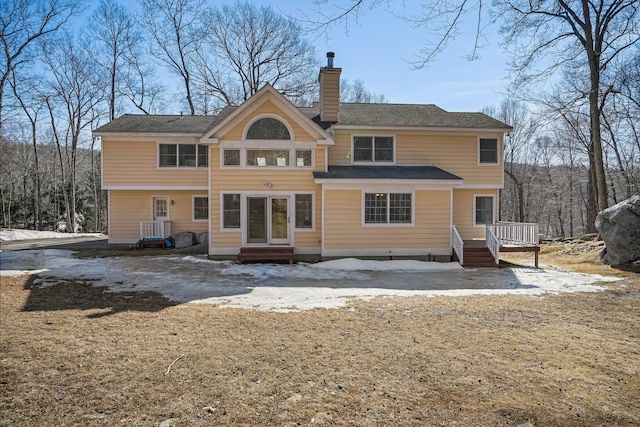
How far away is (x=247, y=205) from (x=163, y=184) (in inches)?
217

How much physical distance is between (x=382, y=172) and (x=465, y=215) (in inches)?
183

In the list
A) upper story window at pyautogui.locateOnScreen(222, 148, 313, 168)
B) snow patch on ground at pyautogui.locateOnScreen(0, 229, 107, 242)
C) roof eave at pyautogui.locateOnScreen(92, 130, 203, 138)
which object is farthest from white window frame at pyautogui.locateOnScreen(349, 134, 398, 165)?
snow patch on ground at pyautogui.locateOnScreen(0, 229, 107, 242)

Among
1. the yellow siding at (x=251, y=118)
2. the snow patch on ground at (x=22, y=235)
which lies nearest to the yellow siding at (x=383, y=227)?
the yellow siding at (x=251, y=118)

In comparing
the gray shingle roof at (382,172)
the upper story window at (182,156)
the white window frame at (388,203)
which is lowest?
the white window frame at (388,203)

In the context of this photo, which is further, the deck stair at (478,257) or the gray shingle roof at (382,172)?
the gray shingle roof at (382,172)

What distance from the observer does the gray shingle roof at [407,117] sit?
49.0ft

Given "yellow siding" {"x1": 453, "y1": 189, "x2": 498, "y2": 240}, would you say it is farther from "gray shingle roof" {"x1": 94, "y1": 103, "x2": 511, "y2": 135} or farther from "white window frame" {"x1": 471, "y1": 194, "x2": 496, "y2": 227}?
"gray shingle roof" {"x1": 94, "y1": 103, "x2": 511, "y2": 135}

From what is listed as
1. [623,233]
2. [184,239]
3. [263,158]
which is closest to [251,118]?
[263,158]

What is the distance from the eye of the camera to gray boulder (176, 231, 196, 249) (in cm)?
1609

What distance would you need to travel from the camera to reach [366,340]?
5422mm

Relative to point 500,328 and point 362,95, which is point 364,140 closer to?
point 500,328

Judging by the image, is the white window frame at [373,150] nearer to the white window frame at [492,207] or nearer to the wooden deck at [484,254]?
the white window frame at [492,207]

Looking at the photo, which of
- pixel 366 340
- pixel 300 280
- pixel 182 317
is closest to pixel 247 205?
pixel 300 280

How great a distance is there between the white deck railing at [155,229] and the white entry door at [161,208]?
0.47m
